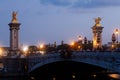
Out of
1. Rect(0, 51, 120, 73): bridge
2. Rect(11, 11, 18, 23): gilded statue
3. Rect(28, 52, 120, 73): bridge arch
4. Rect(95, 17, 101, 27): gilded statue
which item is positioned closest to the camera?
Rect(28, 52, 120, 73): bridge arch

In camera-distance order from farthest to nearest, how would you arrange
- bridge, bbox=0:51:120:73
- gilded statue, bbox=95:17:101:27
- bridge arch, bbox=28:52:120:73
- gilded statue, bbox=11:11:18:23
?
1. gilded statue, bbox=11:11:18:23
2. gilded statue, bbox=95:17:101:27
3. bridge, bbox=0:51:120:73
4. bridge arch, bbox=28:52:120:73

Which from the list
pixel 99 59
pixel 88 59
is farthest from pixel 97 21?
pixel 99 59

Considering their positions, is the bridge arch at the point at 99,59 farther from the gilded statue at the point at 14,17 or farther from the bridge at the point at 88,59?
the gilded statue at the point at 14,17

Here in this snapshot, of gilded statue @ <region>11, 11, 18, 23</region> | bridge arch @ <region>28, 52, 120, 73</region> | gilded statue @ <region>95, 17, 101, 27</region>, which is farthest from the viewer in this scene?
gilded statue @ <region>11, 11, 18, 23</region>

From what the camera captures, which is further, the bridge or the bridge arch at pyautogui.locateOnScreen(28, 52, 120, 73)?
the bridge

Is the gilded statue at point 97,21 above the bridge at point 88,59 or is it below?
above

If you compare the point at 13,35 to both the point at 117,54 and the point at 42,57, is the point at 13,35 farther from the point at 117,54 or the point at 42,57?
the point at 117,54

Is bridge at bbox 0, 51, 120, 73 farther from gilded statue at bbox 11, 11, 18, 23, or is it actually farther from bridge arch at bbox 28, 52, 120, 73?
gilded statue at bbox 11, 11, 18, 23

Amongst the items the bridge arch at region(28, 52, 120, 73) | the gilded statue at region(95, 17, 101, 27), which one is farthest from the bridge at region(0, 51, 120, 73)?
the gilded statue at region(95, 17, 101, 27)

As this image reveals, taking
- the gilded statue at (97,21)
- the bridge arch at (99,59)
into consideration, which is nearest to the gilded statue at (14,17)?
the gilded statue at (97,21)

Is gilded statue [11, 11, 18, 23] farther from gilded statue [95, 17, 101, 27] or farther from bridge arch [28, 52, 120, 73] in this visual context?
bridge arch [28, 52, 120, 73]

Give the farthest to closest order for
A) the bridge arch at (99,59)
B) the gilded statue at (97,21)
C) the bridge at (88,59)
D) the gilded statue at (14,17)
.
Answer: the gilded statue at (14,17) < the gilded statue at (97,21) < the bridge at (88,59) < the bridge arch at (99,59)

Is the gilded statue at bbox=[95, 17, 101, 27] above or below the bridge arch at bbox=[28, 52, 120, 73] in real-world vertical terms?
above

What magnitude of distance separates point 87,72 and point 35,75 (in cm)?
1969
